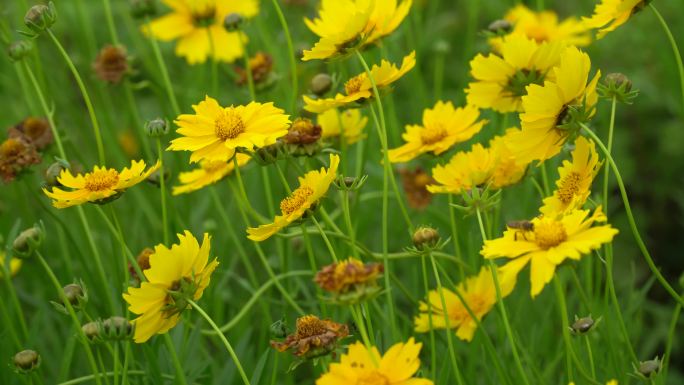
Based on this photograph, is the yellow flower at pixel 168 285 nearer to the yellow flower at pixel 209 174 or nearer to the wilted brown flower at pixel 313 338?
the wilted brown flower at pixel 313 338

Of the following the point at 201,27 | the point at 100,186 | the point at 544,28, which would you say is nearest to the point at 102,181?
the point at 100,186

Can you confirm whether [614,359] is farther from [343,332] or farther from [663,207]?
[663,207]

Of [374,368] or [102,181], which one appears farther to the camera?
[102,181]

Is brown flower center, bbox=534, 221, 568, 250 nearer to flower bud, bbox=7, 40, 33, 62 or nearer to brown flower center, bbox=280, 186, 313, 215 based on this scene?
brown flower center, bbox=280, 186, 313, 215

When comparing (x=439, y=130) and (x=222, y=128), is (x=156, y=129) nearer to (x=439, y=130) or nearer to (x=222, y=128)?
(x=222, y=128)

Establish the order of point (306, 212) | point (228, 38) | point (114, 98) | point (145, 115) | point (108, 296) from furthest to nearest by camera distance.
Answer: point (114, 98)
point (145, 115)
point (228, 38)
point (108, 296)
point (306, 212)

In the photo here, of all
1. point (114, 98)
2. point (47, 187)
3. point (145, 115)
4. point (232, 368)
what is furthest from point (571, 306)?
point (114, 98)
